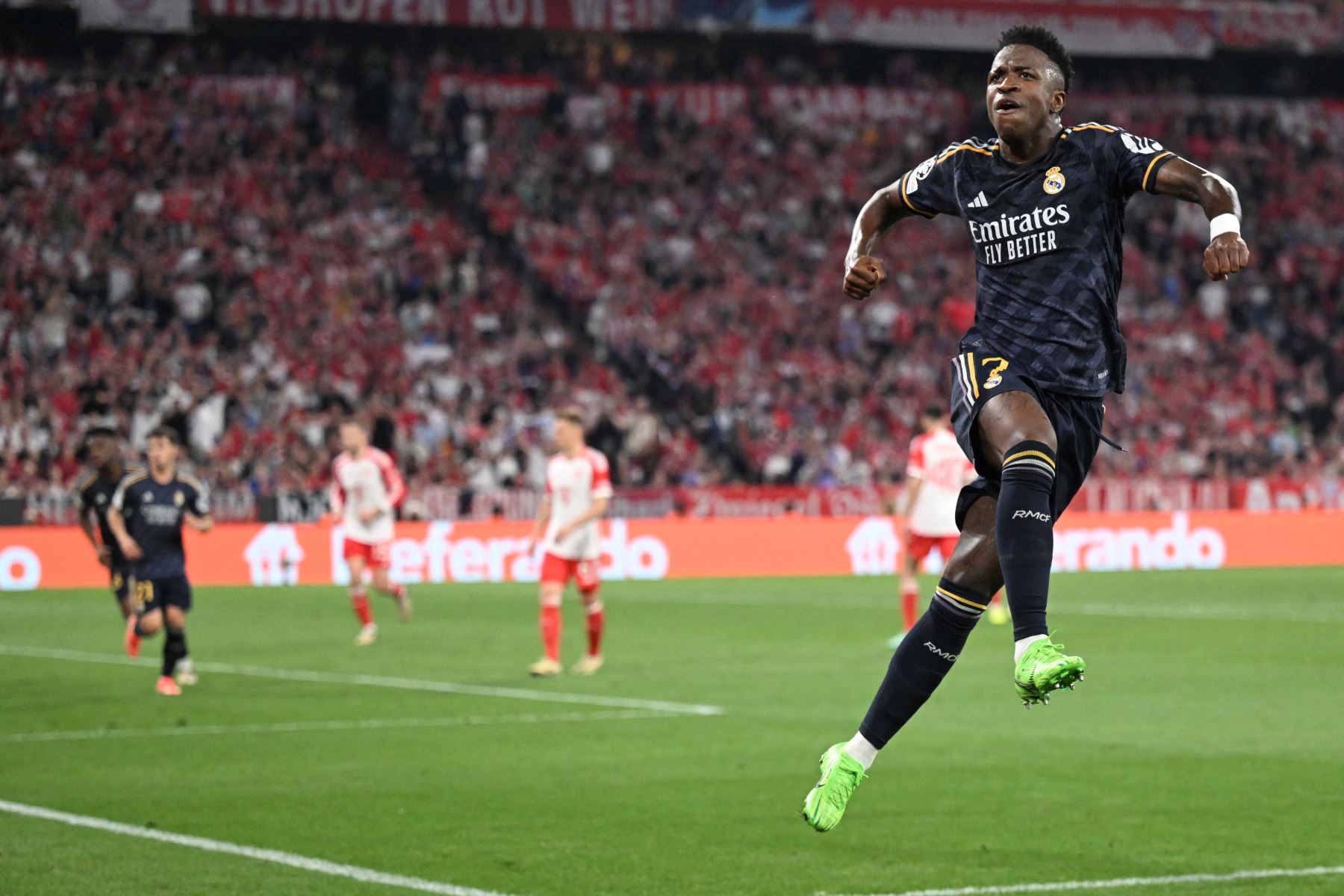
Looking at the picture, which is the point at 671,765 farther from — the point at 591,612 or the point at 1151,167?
the point at 1151,167

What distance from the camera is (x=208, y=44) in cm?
3681

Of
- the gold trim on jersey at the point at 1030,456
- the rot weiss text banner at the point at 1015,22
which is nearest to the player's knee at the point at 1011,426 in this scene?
the gold trim on jersey at the point at 1030,456

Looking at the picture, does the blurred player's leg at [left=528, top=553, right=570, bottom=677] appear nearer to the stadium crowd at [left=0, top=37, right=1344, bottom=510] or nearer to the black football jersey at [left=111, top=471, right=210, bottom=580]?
the black football jersey at [left=111, top=471, right=210, bottom=580]

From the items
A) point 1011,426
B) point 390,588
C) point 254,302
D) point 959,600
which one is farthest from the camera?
point 254,302

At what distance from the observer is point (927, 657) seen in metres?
6.35

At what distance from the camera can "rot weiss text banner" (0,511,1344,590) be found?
27.0m

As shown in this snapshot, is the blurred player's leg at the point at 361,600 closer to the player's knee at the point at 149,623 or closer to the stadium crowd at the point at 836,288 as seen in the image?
the player's knee at the point at 149,623

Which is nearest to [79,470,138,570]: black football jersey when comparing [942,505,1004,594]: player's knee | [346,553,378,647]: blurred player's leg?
[346,553,378,647]: blurred player's leg

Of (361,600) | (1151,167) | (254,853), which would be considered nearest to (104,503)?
(361,600)

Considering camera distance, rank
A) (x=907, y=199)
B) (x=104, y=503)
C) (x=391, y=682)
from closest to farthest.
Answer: (x=907, y=199)
(x=391, y=682)
(x=104, y=503)

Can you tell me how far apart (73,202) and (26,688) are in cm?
1846

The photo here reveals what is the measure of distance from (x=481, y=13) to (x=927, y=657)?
3257 centimetres

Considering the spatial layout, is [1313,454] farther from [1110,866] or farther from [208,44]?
[1110,866]

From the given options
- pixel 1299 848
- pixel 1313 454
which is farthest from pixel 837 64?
pixel 1299 848
